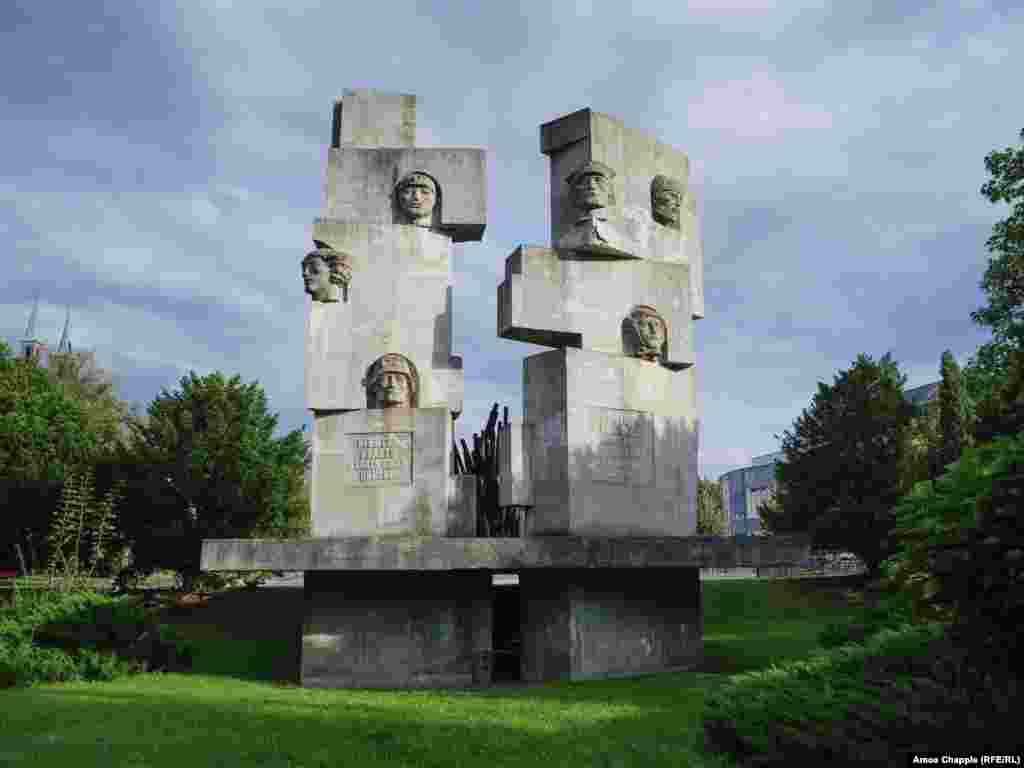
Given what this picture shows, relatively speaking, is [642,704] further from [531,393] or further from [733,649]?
[733,649]

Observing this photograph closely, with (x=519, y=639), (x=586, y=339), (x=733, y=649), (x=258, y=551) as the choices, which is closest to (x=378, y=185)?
(x=586, y=339)

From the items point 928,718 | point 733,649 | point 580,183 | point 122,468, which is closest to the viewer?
point 928,718

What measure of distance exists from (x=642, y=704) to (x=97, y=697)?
5.82 metres

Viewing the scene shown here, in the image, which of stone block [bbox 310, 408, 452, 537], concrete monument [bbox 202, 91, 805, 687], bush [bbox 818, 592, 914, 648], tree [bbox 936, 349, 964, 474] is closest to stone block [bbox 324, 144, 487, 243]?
concrete monument [bbox 202, 91, 805, 687]

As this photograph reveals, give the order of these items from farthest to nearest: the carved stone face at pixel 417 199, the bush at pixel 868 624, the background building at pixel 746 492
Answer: the background building at pixel 746 492 < the carved stone face at pixel 417 199 < the bush at pixel 868 624

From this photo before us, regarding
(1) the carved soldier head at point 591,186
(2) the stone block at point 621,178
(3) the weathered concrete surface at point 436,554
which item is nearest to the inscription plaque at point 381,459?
(3) the weathered concrete surface at point 436,554

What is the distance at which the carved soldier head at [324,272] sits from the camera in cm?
1131

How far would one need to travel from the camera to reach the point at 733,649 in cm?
1319

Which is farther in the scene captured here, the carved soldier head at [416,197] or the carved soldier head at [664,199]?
the carved soldier head at [664,199]

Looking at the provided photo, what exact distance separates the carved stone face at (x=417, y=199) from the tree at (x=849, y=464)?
2138cm

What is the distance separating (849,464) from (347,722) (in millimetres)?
26021

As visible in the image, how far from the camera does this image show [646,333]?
457 inches

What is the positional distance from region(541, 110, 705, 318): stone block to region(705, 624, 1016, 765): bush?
726 cm

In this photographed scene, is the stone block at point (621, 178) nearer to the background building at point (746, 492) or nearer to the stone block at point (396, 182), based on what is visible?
the stone block at point (396, 182)
